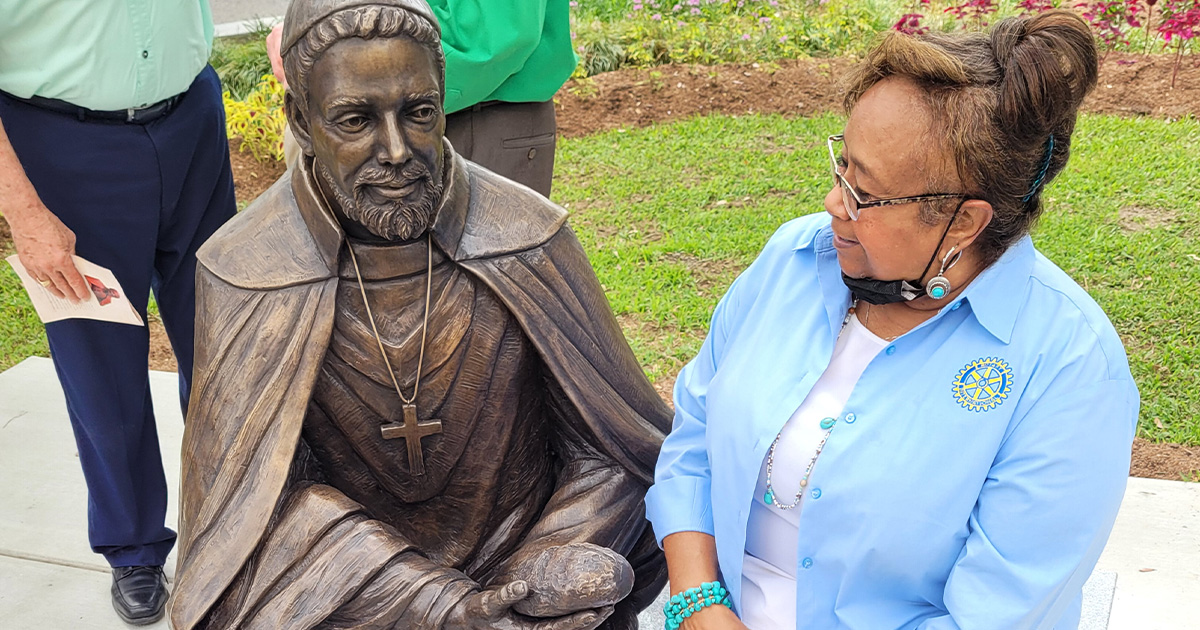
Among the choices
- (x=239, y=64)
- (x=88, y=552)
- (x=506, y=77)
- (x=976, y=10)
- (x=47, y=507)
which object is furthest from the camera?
(x=239, y=64)

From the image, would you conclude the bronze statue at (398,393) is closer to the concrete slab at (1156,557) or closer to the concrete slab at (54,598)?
the concrete slab at (54,598)

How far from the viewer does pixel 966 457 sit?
200 cm

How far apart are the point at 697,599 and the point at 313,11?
1.37 meters

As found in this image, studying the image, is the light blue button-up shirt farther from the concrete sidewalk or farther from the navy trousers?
the navy trousers

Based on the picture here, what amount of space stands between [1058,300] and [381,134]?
125 centimetres

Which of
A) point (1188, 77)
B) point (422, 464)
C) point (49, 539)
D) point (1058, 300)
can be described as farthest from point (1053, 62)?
point (1188, 77)

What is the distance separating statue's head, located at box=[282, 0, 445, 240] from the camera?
1.95m

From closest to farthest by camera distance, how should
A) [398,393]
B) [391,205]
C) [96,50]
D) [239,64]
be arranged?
[391,205]
[398,393]
[96,50]
[239,64]

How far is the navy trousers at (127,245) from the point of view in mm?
3101

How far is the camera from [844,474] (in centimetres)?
208

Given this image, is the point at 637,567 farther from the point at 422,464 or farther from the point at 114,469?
the point at 114,469

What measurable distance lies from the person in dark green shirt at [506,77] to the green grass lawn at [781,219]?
6.23ft

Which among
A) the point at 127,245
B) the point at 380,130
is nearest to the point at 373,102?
the point at 380,130

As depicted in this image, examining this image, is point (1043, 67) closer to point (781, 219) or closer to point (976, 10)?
point (781, 219)
